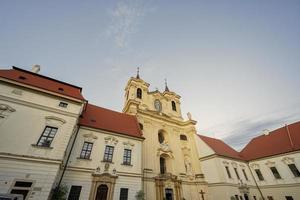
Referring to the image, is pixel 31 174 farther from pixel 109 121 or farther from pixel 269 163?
pixel 269 163

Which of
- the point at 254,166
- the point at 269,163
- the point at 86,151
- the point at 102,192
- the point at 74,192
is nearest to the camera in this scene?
the point at 74,192

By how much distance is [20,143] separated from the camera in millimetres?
11516

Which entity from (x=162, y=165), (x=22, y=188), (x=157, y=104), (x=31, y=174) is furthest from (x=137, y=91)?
(x=22, y=188)

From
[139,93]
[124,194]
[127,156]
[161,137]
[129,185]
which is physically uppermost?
[139,93]

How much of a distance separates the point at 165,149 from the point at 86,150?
1315 cm

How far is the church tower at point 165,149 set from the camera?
68.8ft

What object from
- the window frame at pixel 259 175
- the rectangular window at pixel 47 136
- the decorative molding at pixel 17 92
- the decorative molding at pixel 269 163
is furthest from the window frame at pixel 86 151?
the decorative molding at pixel 269 163

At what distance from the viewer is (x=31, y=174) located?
1101cm

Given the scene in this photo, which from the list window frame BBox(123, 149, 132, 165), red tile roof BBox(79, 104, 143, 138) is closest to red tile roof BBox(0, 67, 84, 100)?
red tile roof BBox(79, 104, 143, 138)

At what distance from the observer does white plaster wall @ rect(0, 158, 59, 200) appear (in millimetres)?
10242

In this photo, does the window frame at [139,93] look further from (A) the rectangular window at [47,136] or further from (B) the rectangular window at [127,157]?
(A) the rectangular window at [47,136]

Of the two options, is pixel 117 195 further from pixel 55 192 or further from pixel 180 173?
pixel 180 173

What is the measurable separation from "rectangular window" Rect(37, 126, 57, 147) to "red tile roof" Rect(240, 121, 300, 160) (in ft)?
106

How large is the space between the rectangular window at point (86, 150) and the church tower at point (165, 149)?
27.7ft
